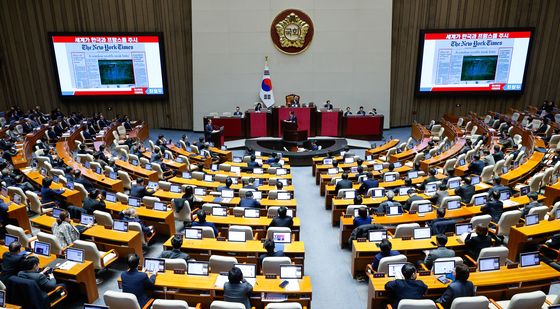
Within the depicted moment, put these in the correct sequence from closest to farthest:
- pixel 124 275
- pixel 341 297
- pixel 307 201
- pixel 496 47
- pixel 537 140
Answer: pixel 124 275, pixel 341 297, pixel 307 201, pixel 537 140, pixel 496 47

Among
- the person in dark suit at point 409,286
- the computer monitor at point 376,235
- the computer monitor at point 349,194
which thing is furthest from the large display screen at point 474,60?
the person in dark suit at point 409,286

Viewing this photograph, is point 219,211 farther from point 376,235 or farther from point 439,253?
point 439,253

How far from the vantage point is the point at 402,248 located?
23.3 feet

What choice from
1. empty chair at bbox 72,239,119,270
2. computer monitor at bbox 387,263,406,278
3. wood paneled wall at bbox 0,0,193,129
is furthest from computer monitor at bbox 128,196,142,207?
wood paneled wall at bbox 0,0,193,129

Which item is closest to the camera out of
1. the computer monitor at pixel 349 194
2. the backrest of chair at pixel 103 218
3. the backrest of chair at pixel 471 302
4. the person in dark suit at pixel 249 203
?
the backrest of chair at pixel 471 302

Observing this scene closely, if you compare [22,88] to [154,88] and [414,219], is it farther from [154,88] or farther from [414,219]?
[414,219]

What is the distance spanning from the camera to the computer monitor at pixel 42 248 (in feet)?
22.7

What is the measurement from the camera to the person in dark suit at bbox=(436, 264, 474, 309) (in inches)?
212

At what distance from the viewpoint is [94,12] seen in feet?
66.9

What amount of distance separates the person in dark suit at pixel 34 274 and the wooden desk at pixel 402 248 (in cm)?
503

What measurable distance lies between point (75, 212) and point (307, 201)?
6.29 m

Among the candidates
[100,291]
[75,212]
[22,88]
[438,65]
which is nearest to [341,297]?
[100,291]

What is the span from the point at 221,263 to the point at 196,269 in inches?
16.2

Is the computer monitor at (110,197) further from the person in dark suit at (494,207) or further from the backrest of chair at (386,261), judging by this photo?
the person in dark suit at (494,207)
